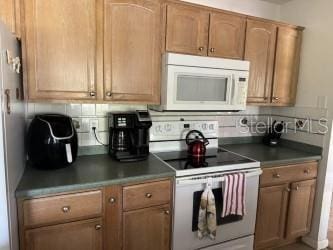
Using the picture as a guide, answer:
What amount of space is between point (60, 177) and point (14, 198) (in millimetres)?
269

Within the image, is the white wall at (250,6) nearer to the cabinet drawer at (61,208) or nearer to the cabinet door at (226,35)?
the cabinet door at (226,35)

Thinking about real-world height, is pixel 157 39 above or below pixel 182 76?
above

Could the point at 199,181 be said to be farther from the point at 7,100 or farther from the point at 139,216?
the point at 7,100

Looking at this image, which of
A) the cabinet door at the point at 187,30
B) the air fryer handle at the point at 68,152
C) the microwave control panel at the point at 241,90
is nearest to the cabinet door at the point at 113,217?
the air fryer handle at the point at 68,152

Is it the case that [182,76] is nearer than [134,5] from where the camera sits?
No

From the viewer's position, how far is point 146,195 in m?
1.55

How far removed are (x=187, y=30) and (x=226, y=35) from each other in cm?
36

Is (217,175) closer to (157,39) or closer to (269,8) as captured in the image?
(157,39)

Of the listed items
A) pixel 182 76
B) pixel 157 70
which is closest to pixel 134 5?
pixel 157 70

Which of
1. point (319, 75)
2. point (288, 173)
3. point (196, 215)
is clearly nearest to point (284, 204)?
point (288, 173)

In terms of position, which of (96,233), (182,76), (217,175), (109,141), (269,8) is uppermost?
(269,8)

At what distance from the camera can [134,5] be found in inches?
64.7

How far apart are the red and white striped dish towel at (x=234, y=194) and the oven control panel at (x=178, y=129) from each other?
0.59 meters

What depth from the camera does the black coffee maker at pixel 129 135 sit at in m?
1.77
